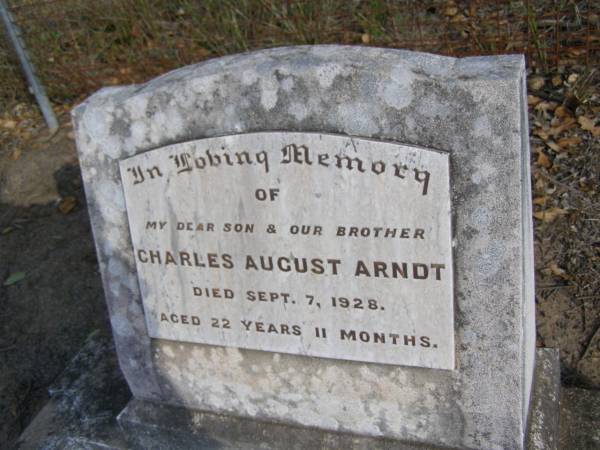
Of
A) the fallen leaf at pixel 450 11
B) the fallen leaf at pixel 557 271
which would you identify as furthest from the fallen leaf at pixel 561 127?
the fallen leaf at pixel 450 11

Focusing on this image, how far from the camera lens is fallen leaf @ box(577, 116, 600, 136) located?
10.9ft

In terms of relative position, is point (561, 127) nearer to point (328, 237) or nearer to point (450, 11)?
point (450, 11)

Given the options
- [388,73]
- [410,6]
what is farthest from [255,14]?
[388,73]

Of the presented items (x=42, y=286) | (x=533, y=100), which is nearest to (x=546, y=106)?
(x=533, y=100)

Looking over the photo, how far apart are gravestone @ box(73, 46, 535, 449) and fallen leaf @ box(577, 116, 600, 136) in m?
1.54

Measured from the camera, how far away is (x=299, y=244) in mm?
1873

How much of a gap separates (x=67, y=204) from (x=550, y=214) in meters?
2.98

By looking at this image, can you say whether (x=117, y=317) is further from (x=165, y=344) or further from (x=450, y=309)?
(x=450, y=309)

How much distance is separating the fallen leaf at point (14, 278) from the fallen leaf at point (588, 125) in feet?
10.6

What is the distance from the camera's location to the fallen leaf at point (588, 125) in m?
3.32

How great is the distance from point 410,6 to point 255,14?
107cm

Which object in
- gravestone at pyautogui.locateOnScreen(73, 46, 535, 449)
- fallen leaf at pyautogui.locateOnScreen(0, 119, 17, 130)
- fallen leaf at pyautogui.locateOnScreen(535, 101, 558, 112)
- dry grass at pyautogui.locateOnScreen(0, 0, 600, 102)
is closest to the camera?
gravestone at pyautogui.locateOnScreen(73, 46, 535, 449)

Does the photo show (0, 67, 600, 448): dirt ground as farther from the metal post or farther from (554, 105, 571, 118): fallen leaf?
the metal post

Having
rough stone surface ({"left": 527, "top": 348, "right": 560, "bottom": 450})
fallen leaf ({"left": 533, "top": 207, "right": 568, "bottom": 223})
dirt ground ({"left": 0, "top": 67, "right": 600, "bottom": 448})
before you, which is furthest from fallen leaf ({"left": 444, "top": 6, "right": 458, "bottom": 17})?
rough stone surface ({"left": 527, "top": 348, "right": 560, "bottom": 450})
